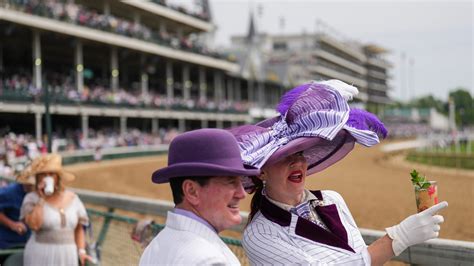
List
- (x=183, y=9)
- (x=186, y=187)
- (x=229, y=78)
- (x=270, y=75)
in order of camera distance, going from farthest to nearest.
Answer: (x=270, y=75) → (x=229, y=78) → (x=183, y=9) → (x=186, y=187)

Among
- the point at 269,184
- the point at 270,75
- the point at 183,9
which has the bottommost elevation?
the point at 269,184

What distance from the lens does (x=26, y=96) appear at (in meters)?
25.5

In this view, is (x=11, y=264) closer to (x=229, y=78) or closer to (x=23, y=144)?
(x=23, y=144)

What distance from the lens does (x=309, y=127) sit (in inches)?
91.8

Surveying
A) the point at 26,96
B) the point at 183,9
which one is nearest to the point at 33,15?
the point at 26,96

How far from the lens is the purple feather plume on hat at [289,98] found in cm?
253

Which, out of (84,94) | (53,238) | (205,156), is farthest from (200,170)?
(84,94)

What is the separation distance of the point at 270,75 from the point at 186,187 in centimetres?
6222

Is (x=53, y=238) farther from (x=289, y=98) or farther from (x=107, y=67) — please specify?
(x=107, y=67)

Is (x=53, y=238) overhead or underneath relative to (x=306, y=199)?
underneath

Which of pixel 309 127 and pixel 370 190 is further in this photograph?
pixel 370 190

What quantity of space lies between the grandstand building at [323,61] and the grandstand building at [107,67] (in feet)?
55.2

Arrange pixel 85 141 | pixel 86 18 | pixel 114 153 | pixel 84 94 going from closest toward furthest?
pixel 85 141, pixel 114 153, pixel 84 94, pixel 86 18

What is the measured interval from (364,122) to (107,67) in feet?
132
